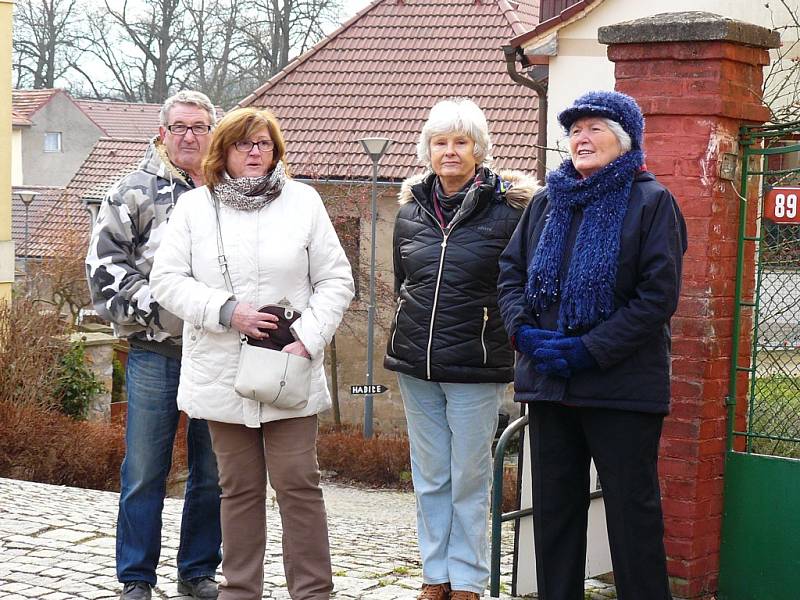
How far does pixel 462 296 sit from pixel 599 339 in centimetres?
90

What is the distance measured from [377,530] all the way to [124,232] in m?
4.04

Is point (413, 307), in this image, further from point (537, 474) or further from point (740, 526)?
point (740, 526)

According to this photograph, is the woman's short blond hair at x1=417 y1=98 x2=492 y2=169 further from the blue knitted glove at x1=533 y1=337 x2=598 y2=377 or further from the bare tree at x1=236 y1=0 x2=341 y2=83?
the bare tree at x1=236 y1=0 x2=341 y2=83

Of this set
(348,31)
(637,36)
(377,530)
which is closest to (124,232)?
(637,36)

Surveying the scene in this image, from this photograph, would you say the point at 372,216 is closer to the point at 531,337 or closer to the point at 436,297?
the point at 436,297

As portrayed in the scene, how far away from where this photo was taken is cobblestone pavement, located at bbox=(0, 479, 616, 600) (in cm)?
531

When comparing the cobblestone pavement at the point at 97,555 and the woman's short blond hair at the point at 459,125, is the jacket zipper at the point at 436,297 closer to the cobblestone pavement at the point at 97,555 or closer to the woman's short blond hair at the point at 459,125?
the woman's short blond hair at the point at 459,125

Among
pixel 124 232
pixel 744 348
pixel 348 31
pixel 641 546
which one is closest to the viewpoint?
pixel 641 546

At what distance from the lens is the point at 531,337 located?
4.33 metres

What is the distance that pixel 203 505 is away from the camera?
5.11 m

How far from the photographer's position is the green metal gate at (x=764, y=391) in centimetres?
502

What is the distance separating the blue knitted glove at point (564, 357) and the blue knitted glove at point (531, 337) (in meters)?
0.04

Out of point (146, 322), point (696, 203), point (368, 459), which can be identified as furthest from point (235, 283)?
point (368, 459)

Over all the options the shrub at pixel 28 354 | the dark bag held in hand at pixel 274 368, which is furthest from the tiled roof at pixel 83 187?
the dark bag held in hand at pixel 274 368
